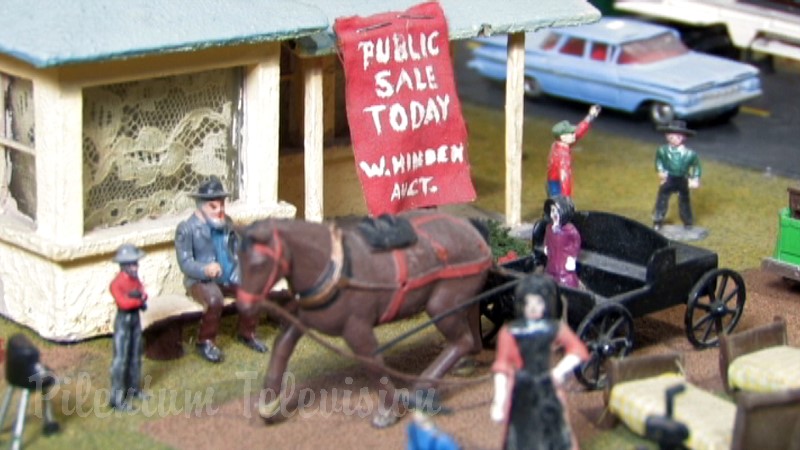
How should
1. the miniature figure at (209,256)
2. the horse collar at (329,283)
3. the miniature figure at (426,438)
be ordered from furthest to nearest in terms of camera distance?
the miniature figure at (209,256) < the horse collar at (329,283) < the miniature figure at (426,438)

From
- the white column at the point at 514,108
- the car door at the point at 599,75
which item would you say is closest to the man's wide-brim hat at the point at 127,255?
the white column at the point at 514,108

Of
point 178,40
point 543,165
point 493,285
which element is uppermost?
point 178,40

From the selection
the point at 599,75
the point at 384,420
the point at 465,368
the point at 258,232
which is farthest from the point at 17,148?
the point at 599,75

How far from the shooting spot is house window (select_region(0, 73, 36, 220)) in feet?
42.2

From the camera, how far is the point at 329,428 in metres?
11.5

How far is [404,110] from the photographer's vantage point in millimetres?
13914

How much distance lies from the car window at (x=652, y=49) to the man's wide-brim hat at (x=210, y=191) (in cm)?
915

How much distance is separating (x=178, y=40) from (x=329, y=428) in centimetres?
329

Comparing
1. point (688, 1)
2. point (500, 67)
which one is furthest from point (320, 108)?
point (688, 1)

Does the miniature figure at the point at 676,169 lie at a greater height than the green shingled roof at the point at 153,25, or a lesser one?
lesser

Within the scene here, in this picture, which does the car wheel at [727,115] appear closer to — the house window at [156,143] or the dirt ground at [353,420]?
the dirt ground at [353,420]

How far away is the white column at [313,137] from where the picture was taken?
549 inches

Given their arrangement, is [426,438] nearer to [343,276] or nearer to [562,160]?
[343,276]

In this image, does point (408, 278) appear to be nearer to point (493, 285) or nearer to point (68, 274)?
point (493, 285)
